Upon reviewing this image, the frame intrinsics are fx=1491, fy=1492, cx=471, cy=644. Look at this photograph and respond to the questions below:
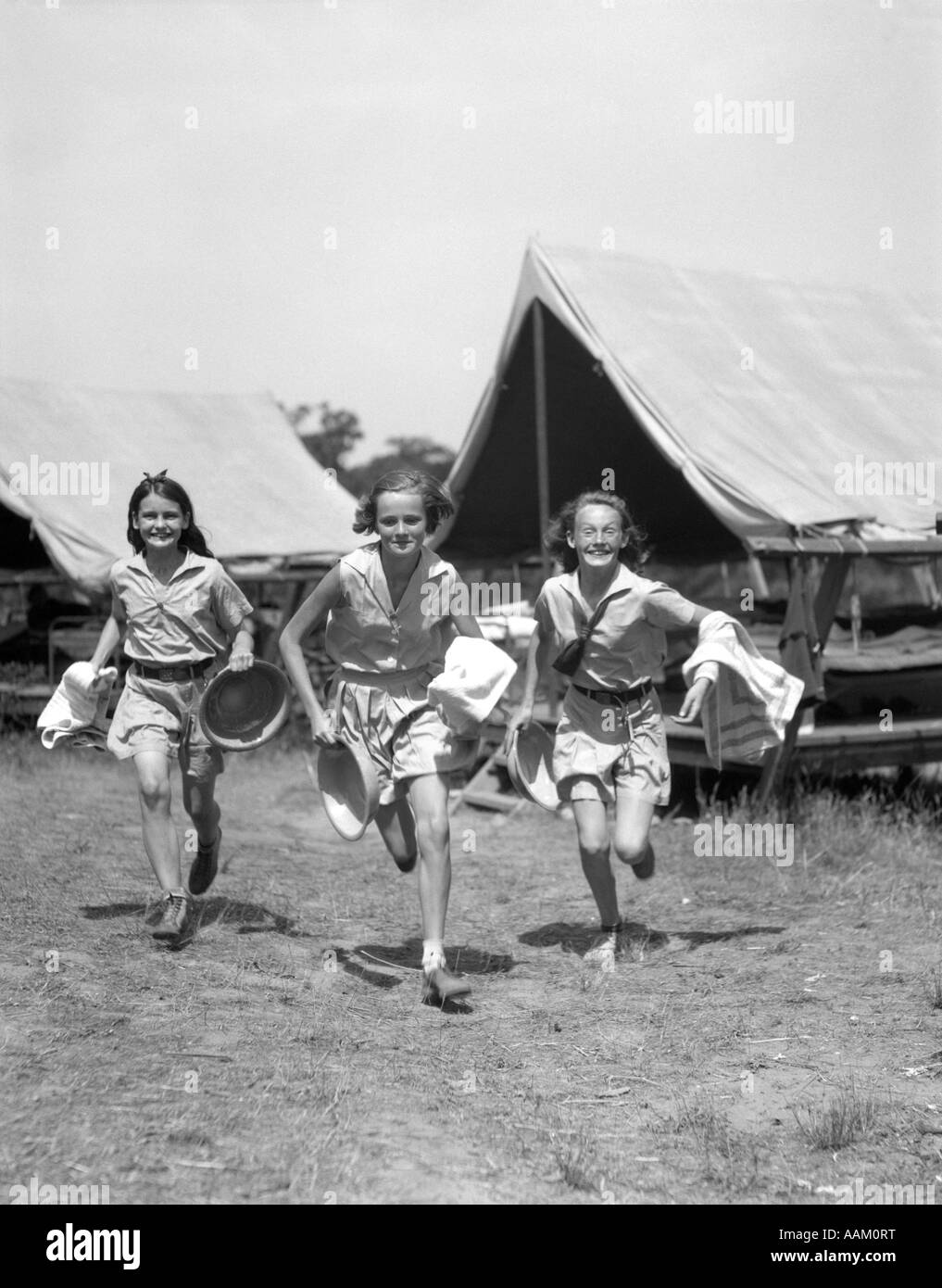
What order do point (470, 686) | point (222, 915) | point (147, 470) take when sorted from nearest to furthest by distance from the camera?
point (470, 686) → point (222, 915) → point (147, 470)

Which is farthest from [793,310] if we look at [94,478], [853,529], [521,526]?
[94,478]

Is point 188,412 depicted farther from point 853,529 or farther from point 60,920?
point 60,920

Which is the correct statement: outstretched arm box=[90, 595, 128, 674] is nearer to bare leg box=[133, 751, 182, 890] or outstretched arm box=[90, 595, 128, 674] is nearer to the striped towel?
bare leg box=[133, 751, 182, 890]

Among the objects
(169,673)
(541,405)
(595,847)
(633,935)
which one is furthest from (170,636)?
(541,405)

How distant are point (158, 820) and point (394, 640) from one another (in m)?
1.07

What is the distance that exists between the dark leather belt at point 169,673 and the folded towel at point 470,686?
1.12 meters

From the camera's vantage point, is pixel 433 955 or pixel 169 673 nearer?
pixel 433 955

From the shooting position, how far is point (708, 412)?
363 inches

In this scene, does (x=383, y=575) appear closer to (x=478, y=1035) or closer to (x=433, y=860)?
(x=433, y=860)

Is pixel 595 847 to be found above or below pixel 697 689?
below

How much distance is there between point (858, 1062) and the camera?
4.22 meters

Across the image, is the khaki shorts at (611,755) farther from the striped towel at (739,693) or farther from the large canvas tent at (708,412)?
the large canvas tent at (708,412)

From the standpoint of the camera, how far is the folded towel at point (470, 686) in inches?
187

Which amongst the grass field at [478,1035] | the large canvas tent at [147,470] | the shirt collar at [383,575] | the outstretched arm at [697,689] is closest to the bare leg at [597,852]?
the grass field at [478,1035]
